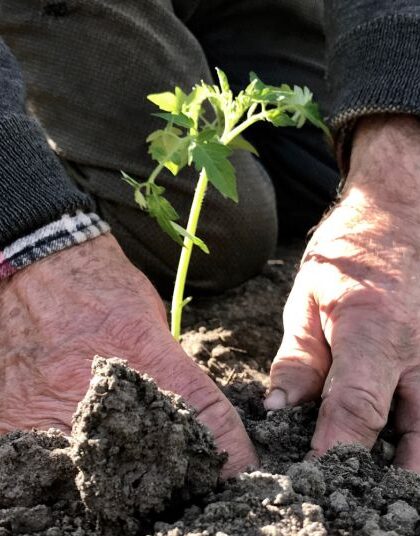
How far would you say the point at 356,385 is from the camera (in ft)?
5.45

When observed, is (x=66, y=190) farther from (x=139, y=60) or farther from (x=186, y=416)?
(x=139, y=60)

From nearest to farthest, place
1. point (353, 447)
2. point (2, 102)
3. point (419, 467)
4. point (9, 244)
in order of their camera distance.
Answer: point (353, 447) < point (419, 467) < point (9, 244) < point (2, 102)

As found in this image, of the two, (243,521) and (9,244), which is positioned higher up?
(9,244)

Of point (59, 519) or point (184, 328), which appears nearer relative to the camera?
point (59, 519)

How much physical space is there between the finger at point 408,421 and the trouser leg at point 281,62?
177cm

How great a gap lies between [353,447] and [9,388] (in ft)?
2.40

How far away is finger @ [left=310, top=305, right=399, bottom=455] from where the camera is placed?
63.3 inches

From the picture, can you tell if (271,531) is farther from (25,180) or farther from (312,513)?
(25,180)

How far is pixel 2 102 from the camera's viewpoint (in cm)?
195

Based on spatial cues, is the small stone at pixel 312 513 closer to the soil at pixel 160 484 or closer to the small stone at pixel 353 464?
the soil at pixel 160 484

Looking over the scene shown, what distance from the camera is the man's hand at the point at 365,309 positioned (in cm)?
165

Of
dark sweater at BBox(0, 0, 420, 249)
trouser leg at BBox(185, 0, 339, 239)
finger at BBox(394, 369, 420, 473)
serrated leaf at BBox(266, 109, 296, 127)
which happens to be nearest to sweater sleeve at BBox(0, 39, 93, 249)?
dark sweater at BBox(0, 0, 420, 249)

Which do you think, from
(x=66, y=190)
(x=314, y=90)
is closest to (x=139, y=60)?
(x=314, y=90)

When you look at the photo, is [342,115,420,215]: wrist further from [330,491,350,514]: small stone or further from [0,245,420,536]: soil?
[330,491,350,514]: small stone
